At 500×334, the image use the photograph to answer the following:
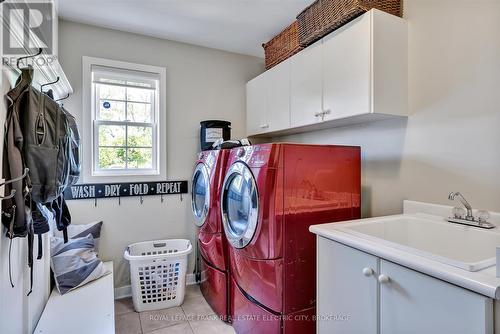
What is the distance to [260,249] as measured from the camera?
5.38ft

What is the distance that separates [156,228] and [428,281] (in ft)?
7.92

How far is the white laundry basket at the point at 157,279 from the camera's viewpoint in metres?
2.31

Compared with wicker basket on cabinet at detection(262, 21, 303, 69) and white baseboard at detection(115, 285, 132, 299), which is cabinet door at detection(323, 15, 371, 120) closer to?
wicker basket on cabinet at detection(262, 21, 303, 69)

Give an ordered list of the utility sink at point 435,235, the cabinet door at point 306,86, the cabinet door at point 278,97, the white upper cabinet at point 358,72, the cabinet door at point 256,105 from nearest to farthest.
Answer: the utility sink at point 435,235 < the white upper cabinet at point 358,72 < the cabinet door at point 306,86 < the cabinet door at point 278,97 < the cabinet door at point 256,105

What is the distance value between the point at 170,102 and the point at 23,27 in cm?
171

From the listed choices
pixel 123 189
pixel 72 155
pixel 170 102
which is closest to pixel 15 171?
pixel 72 155

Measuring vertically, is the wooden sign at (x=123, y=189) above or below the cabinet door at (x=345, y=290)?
above

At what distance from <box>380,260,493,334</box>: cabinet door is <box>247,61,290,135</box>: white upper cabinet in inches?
63.7

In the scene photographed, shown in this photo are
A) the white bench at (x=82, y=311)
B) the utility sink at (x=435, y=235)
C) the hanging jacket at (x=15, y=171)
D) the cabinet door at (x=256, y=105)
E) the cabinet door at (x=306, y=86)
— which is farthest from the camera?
the cabinet door at (x=256, y=105)

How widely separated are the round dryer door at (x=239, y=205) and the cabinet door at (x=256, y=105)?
3.25 feet

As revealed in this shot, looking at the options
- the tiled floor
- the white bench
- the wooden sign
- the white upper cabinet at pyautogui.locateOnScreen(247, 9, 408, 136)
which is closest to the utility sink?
the white upper cabinet at pyautogui.locateOnScreen(247, 9, 408, 136)

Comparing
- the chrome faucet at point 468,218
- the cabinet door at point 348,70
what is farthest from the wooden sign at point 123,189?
the chrome faucet at point 468,218

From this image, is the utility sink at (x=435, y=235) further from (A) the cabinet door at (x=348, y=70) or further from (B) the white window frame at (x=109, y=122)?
(B) the white window frame at (x=109, y=122)

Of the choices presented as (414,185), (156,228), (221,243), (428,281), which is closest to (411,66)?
(414,185)
